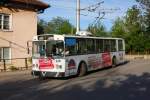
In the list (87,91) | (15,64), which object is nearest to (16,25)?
(15,64)

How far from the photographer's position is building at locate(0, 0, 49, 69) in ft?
102

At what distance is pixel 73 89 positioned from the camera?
1722 centimetres

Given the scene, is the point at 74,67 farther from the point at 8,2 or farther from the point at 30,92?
the point at 8,2

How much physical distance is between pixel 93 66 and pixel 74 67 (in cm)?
334

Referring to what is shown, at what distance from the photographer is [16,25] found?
3222 cm

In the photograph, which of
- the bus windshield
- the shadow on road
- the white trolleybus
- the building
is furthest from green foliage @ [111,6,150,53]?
the shadow on road

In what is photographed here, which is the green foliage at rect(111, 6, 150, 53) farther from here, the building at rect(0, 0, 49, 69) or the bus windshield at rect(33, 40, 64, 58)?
the bus windshield at rect(33, 40, 64, 58)

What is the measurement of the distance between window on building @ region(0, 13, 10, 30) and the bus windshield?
9.18m

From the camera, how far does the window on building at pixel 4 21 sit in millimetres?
30969

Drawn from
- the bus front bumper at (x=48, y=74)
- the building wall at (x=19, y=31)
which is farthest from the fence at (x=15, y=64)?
the bus front bumper at (x=48, y=74)

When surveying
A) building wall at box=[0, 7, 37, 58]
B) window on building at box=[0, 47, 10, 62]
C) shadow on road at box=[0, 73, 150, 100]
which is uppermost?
building wall at box=[0, 7, 37, 58]

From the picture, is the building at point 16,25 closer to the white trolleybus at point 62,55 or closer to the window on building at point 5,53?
the window on building at point 5,53

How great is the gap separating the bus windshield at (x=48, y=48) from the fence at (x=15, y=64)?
7463 millimetres

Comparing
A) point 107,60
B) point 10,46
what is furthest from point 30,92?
point 10,46
